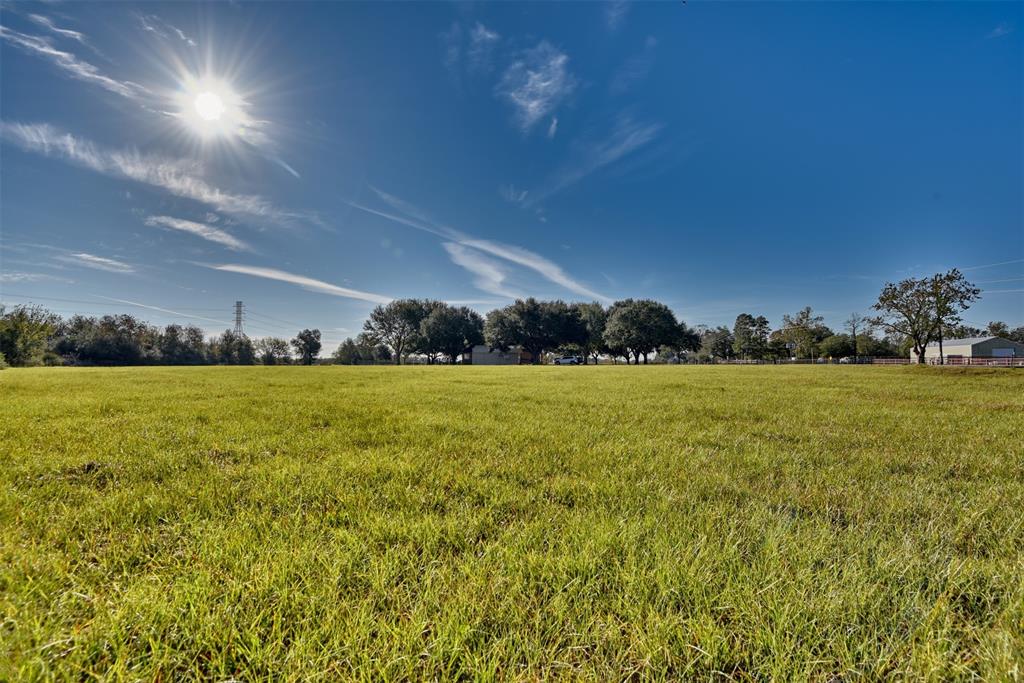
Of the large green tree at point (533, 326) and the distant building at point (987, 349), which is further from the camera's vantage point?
the large green tree at point (533, 326)

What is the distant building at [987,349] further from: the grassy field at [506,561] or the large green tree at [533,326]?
the grassy field at [506,561]

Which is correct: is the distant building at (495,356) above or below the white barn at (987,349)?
below

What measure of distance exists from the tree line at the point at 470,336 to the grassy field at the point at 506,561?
2119 inches

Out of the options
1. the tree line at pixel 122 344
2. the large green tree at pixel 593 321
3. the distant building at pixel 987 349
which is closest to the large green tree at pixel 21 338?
the tree line at pixel 122 344

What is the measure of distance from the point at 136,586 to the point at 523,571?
170cm

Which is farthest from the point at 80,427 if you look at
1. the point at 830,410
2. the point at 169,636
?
the point at 830,410

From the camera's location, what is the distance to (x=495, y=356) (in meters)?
74.7

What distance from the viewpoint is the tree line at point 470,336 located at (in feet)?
148

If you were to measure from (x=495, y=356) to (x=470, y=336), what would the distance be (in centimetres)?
620

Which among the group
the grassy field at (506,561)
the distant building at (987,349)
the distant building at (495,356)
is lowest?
the grassy field at (506,561)

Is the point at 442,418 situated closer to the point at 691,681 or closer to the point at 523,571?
the point at 523,571

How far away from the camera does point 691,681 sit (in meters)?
1.30

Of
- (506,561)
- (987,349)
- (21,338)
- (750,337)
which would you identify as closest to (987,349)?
(987,349)

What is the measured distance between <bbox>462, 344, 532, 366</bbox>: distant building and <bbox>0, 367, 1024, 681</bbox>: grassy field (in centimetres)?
6733
